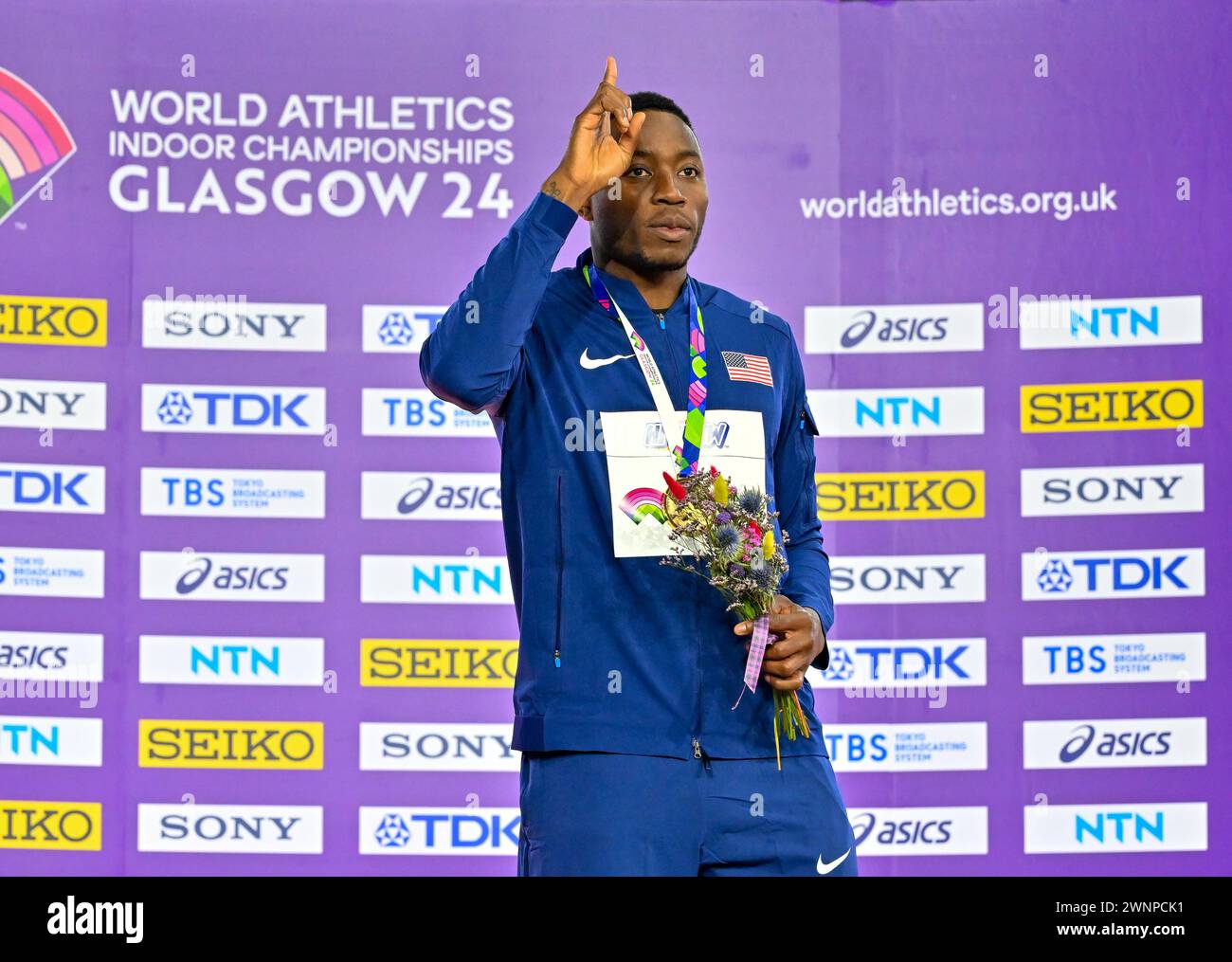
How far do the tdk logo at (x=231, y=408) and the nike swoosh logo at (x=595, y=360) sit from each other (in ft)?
7.13

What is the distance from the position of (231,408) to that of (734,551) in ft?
8.46

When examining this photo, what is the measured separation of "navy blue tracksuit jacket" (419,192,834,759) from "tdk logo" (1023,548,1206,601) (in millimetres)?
2166

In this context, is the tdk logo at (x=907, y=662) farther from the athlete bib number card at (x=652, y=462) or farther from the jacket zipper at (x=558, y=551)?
the jacket zipper at (x=558, y=551)

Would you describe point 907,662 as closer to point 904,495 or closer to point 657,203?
point 904,495

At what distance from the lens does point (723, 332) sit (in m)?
2.16

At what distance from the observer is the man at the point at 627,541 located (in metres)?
1.89

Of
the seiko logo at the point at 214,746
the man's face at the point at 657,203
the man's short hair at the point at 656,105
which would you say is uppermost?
the man's short hair at the point at 656,105

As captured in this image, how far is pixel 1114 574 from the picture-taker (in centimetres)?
409

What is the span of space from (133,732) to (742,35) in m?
2.93

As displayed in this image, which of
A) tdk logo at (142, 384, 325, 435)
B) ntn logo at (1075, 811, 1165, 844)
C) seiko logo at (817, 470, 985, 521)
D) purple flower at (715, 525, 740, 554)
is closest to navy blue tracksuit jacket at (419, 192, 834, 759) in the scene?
purple flower at (715, 525, 740, 554)

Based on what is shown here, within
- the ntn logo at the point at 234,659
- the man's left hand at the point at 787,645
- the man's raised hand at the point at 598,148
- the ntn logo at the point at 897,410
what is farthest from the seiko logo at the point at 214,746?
the man's raised hand at the point at 598,148

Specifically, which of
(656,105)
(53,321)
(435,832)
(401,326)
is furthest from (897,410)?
(53,321)
